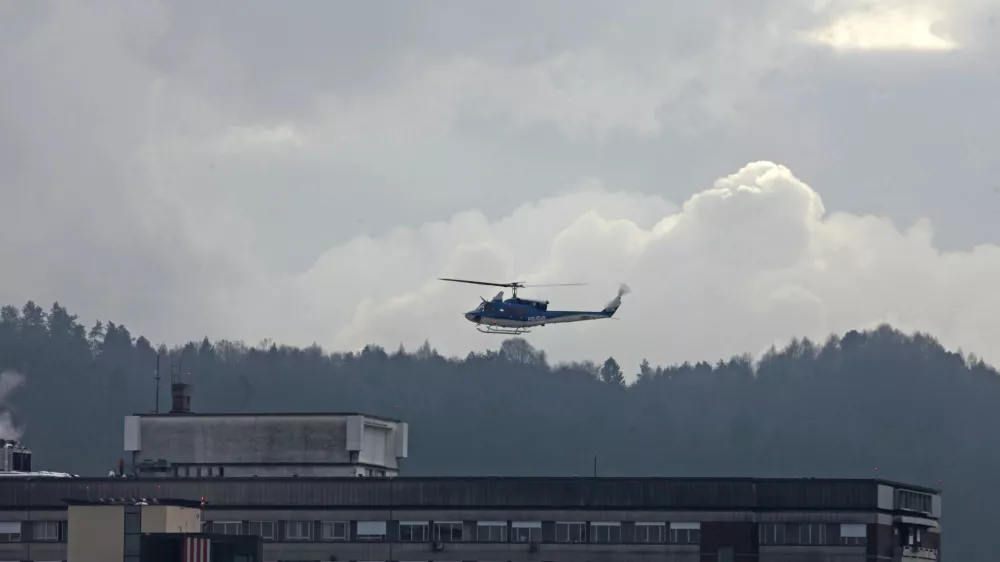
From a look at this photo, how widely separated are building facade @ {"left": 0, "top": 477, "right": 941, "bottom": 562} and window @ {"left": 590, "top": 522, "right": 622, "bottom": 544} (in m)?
0.08

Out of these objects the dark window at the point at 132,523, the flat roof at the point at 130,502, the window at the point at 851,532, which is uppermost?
the flat roof at the point at 130,502

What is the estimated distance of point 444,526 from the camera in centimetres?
11644

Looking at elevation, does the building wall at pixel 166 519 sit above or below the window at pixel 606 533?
above

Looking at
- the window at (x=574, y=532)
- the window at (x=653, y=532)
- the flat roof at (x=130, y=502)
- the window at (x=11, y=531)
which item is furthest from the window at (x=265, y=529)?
the window at (x=653, y=532)

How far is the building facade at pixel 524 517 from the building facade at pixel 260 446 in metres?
16.9

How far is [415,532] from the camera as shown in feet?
Answer: 383

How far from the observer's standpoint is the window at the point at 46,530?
117m

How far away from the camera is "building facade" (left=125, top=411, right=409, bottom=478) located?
5354 inches

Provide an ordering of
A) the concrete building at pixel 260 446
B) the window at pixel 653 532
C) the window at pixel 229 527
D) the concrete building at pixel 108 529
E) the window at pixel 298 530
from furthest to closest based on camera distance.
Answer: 1. the concrete building at pixel 260 446
2. the window at pixel 298 530
3. the window at pixel 229 527
4. the window at pixel 653 532
5. the concrete building at pixel 108 529

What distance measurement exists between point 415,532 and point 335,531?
17.1ft

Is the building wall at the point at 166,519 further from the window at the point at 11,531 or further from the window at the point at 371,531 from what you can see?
the window at the point at 11,531

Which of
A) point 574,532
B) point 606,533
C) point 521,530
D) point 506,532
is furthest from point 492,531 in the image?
point 606,533

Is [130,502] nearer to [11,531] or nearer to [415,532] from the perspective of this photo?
[11,531]

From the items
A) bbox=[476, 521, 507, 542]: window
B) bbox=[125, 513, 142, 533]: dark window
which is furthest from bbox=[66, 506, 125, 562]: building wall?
bbox=[476, 521, 507, 542]: window
